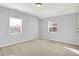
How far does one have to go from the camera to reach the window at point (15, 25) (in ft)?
15.8

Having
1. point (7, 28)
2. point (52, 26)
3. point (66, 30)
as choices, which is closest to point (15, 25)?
point (7, 28)

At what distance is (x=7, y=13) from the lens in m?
4.45

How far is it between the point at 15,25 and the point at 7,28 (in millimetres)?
845

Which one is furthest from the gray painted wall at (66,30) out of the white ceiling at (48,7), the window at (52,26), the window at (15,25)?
the window at (15,25)

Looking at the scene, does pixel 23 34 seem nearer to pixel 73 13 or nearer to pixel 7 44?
pixel 7 44

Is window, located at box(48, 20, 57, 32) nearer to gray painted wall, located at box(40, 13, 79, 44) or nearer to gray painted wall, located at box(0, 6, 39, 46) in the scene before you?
gray painted wall, located at box(40, 13, 79, 44)

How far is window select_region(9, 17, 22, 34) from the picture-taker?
4.80m

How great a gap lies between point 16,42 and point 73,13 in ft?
14.2

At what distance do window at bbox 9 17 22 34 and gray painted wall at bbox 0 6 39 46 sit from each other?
27 cm

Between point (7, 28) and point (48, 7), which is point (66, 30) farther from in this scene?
point (7, 28)

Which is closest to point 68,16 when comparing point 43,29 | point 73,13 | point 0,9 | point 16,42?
point 73,13

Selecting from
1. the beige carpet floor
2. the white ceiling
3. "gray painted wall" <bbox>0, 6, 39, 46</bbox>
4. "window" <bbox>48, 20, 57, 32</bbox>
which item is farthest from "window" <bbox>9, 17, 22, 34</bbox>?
"window" <bbox>48, 20, 57, 32</bbox>

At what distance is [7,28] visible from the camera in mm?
4441

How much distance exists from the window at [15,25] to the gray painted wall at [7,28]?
27 centimetres
